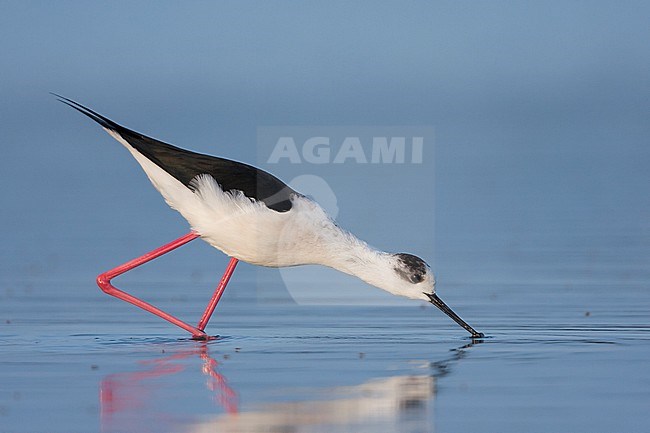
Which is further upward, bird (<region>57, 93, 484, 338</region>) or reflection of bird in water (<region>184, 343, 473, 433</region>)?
bird (<region>57, 93, 484, 338</region>)

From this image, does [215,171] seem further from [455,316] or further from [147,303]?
[455,316]

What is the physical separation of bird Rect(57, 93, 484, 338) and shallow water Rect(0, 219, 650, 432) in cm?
33

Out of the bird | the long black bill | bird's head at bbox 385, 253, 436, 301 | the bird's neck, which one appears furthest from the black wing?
the long black bill

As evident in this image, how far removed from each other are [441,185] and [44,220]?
5345 mm

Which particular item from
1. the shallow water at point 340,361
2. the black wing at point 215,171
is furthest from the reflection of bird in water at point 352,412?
the black wing at point 215,171

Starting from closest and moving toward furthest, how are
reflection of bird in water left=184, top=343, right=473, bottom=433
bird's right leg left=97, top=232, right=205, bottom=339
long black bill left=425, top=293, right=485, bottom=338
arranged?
reflection of bird in water left=184, top=343, right=473, bottom=433
long black bill left=425, top=293, right=485, bottom=338
bird's right leg left=97, top=232, right=205, bottom=339

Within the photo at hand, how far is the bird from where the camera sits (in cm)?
907

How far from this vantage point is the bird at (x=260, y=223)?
9070 millimetres

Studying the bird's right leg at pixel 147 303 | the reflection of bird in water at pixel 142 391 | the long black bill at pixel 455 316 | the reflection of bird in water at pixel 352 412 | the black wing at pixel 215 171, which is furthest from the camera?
the black wing at pixel 215 171

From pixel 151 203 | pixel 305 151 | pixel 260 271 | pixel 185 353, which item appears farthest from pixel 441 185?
pixel 185 353

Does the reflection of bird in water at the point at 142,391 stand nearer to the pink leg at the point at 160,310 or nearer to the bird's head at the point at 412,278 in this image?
the pink leg at the point at 160,310

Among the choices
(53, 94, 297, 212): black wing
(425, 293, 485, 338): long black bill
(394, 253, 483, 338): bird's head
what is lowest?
(425, 293, 485, 338): long black bill

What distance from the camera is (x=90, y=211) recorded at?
16.2 m

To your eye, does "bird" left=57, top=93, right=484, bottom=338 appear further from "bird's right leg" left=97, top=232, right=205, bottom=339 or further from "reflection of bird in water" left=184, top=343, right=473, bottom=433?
"reflection of bird in water" left=184, top=343, right=473, bottom=433
